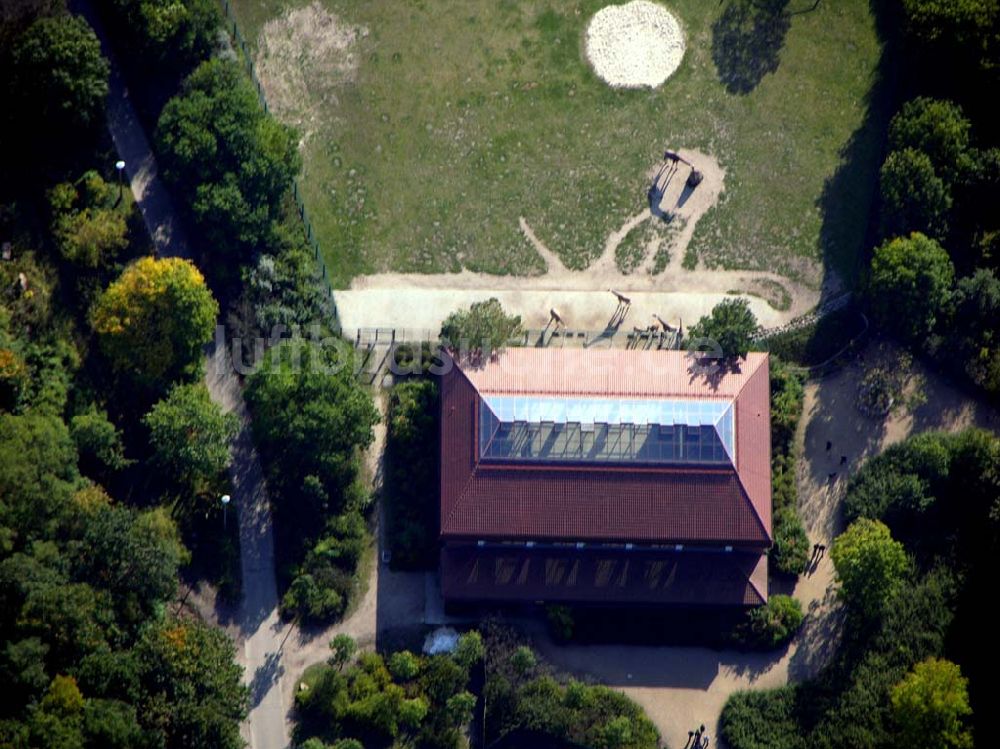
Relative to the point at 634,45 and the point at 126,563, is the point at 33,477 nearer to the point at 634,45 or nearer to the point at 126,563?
the point at 126,563

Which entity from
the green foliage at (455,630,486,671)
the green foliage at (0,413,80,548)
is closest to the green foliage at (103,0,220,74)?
the green foliage at (0,413,80,548)

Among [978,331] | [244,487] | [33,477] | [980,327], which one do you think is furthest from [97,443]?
[980,327]

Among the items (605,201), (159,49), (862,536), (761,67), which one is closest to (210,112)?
(159,49)

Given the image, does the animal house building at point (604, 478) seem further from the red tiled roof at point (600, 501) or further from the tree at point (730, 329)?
the tree at point (730, 329)

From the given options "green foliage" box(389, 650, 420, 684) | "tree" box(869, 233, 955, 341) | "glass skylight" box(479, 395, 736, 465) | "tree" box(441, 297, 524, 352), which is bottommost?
"green foliage" box(389, 650, 420, 684)

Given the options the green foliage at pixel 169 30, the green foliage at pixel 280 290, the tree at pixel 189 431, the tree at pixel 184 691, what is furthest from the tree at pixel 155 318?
the tree at pixel 184 691

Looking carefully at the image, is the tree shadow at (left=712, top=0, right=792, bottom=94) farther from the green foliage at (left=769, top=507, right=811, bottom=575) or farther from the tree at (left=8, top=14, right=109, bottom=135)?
the tree at (left=8, top=14, right=109, bottom=135)

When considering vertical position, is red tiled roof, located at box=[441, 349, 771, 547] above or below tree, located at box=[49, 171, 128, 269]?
below

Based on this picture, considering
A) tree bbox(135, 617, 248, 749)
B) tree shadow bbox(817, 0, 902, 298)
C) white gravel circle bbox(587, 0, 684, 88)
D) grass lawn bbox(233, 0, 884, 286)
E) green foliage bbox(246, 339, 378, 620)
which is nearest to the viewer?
tree bbox(135, 617, 248, 749)

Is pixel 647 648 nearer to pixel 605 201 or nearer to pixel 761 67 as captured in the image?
pixel 605 201
